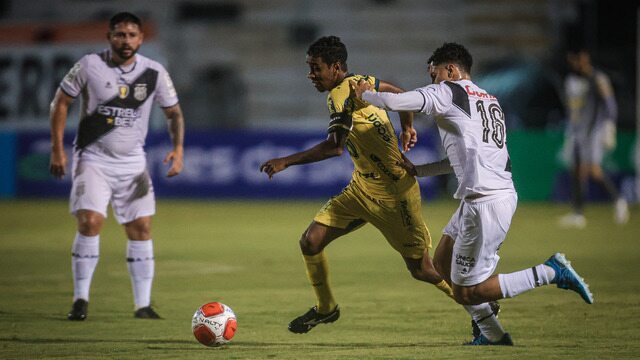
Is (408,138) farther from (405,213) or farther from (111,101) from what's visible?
(111,101)

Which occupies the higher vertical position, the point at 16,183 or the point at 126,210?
the point at 126,210

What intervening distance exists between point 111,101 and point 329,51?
7.50 ft

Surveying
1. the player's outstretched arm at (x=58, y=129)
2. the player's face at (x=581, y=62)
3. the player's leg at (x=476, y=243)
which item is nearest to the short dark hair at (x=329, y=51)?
the player's leg at (x=476, y=243)

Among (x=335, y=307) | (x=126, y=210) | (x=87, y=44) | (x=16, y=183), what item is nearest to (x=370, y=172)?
(x=335, y=307)

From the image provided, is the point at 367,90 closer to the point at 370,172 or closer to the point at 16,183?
the point at 370,172

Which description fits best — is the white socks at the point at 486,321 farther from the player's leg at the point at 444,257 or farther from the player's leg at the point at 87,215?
the player's leg at the point at 87,215

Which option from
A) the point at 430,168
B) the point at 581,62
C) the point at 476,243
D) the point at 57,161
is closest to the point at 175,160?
the point at 57,161

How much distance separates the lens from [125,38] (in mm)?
9312

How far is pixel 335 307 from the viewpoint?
8641 millimetres

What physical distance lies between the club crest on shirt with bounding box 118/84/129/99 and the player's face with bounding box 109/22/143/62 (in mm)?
248

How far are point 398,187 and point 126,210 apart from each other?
2.45 metres

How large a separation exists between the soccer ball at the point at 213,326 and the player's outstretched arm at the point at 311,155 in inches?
39.6

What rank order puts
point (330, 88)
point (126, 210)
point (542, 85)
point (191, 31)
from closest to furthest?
point (330, 88), point (126, 210), point (542, 85), point (191, 31)

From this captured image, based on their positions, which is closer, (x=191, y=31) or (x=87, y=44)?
(x=87, y=44)
